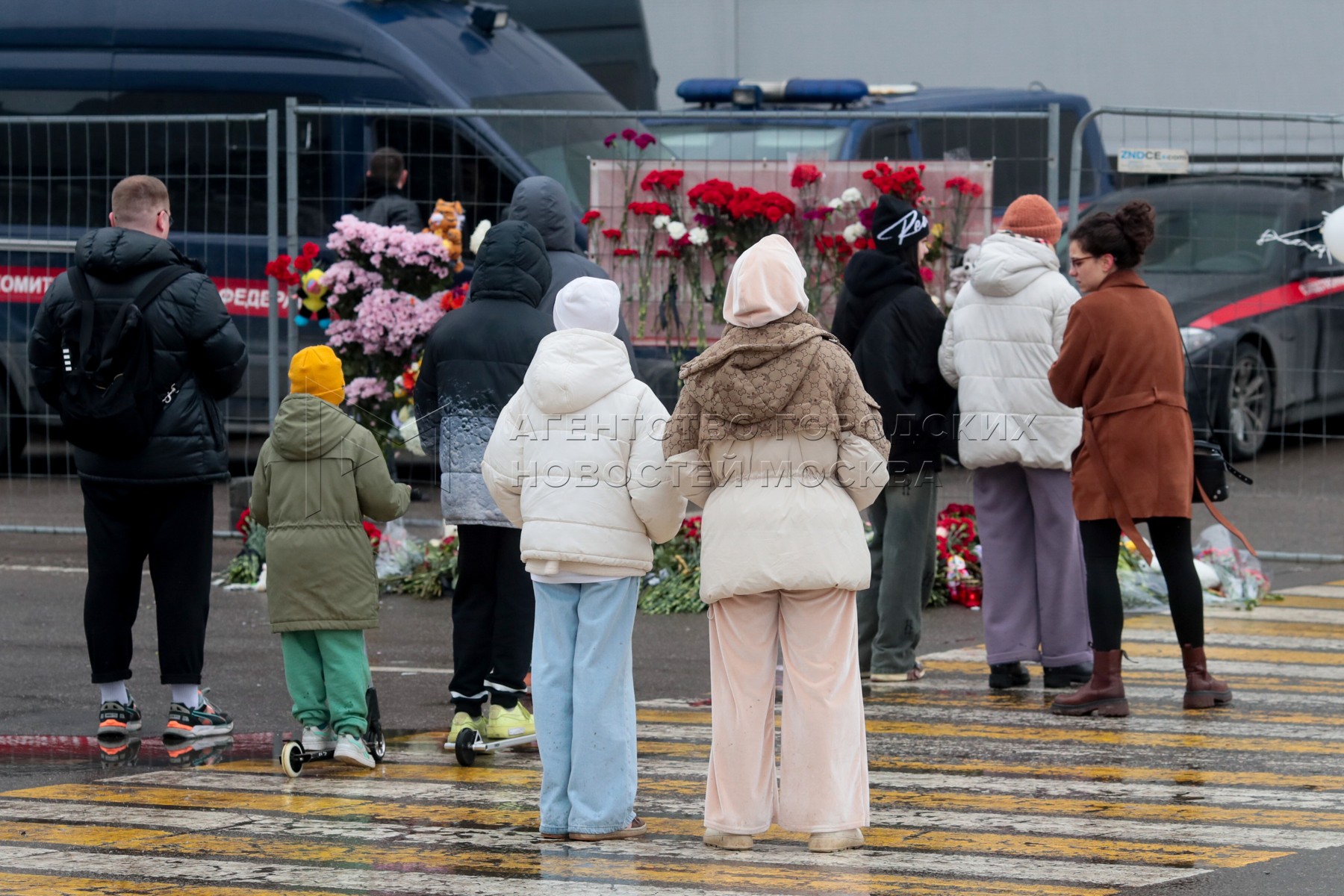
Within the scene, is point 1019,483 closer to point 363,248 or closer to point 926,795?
point 926,795

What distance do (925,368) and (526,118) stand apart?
4.52 m

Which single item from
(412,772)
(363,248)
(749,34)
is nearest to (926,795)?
(412,772)

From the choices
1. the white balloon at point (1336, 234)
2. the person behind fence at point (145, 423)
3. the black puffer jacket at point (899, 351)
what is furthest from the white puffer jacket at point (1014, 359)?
the person behind fence at point (145, 423)

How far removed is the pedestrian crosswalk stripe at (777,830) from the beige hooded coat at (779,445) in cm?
87

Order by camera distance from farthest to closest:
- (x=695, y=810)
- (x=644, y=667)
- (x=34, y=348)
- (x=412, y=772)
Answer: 1. (x=644, y=667)
2. (x=34, y=348)
3. (x=412, y=772)
4. (x=695, y=810)

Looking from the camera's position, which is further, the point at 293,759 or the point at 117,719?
the point at 117,719

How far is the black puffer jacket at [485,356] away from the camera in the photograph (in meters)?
7.28

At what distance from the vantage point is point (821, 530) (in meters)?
5.86

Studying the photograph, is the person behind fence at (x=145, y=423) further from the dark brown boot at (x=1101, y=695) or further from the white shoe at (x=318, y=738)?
the dark brown boot at (x=1101, y=695)

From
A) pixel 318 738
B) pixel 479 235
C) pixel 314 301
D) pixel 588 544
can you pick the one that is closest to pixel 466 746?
pixel 318 738

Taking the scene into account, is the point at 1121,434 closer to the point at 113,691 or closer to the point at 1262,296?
the point at 113,691

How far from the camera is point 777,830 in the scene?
20.5ft

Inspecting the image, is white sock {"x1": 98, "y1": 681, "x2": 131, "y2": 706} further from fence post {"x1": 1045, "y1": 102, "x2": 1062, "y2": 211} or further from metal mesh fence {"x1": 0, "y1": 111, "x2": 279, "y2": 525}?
fence post {"x1": 1045, "y1": 102, "x2": 1062, "y2": 211}

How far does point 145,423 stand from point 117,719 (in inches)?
45.7
